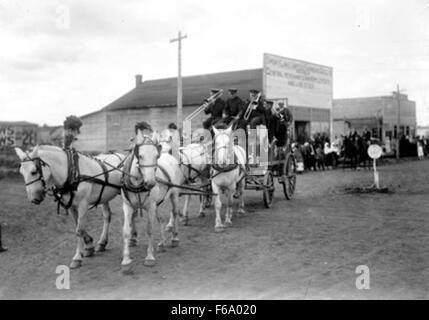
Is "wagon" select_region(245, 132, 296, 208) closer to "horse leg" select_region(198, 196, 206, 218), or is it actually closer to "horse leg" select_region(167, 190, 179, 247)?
"horse leg" select_region(198, 196, 206, 218)

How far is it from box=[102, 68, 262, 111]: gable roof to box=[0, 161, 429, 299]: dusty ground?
75.2ft

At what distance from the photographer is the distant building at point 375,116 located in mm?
47469

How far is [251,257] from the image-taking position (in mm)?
7207

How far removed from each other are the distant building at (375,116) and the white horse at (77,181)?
41.1 m

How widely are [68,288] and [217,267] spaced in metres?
2.13

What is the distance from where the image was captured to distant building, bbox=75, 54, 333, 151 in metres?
30.2

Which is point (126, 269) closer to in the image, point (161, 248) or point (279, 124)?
→ point (161, 248)

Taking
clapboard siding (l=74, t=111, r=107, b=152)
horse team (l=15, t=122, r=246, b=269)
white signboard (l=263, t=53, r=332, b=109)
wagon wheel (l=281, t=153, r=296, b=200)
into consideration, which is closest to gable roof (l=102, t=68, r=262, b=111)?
clapboard siding (l=74, t=111, r=107, b=152)

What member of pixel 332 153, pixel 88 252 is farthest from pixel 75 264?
pixel 332 153

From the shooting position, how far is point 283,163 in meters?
13.7

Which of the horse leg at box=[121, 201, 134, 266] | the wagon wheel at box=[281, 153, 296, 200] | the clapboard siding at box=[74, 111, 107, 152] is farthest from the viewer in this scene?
the clapboard siding at box=[74, 111, 107, 152]

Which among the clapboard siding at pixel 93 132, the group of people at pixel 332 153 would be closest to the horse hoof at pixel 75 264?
the group of people at pixel 332 153
